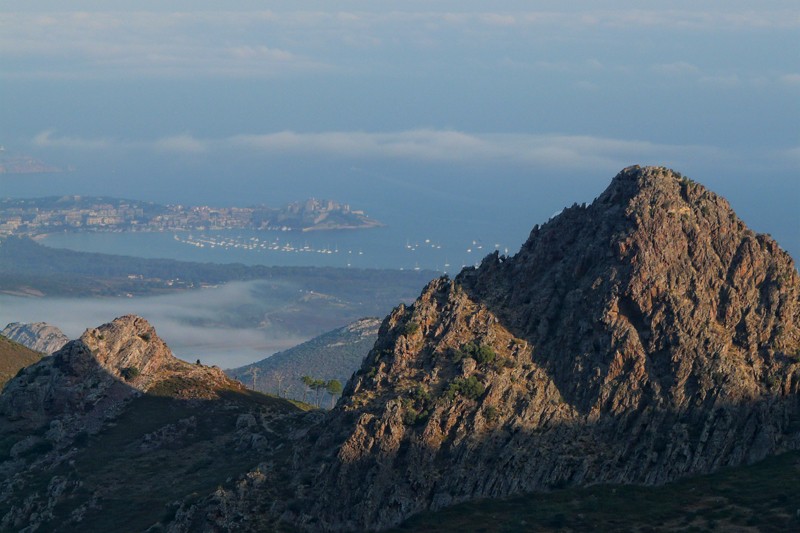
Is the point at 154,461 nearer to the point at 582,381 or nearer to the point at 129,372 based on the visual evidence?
the point at 129,372

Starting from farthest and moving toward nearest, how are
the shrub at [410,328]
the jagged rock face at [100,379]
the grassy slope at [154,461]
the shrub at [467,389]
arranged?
the jagged rock face at [100,379]
the grassy slope at [154,461]
the shrub at [410,328]
the shrub at [467,389]

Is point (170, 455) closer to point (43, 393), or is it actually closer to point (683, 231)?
point (43, 393)

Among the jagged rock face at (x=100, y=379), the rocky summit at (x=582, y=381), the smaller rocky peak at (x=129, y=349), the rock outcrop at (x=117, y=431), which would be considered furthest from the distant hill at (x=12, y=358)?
the rocky summit at (x=582, y=381)

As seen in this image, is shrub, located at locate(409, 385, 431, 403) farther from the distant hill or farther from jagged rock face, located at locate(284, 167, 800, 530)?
the distant hill

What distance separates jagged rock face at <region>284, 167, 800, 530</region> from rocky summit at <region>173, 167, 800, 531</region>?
95 millimetres

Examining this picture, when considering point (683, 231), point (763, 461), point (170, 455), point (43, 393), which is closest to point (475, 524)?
point (763, 461)

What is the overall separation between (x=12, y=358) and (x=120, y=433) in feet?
203

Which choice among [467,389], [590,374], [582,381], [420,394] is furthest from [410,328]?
[590,374]

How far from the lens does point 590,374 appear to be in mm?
89000

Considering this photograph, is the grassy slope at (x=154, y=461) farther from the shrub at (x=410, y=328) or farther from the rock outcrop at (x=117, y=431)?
the shrub at (x=410, y=328)

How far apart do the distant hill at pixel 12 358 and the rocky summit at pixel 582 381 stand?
74.8 m

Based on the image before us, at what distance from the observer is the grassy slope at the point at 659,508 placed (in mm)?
77312

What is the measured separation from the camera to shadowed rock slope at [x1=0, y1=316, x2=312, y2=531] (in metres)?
100

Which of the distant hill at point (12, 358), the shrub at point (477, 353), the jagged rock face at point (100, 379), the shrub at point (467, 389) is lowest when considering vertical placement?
the distant hill at point (12, 358)
